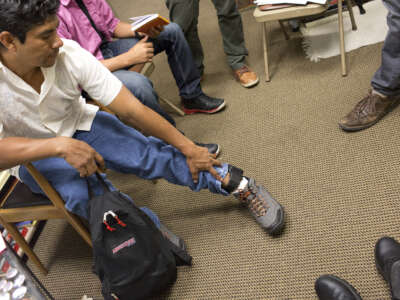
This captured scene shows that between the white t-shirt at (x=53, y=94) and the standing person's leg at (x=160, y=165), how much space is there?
0.47ft

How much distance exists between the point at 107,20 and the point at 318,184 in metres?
1.42

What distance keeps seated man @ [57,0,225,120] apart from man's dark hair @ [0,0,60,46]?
60 centimetres

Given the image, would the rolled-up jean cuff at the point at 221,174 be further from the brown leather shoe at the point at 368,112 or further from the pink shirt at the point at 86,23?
the pink shirt at the point at 86,23

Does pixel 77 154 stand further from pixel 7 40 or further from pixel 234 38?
pixel 234 38

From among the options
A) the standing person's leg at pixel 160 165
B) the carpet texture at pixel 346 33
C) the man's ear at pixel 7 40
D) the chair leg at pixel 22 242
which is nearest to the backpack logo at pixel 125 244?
the standing person's leg at pixel 160 165

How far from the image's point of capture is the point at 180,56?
6.22 feet

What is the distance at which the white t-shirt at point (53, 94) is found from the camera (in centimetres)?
110

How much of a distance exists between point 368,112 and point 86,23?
1.48m

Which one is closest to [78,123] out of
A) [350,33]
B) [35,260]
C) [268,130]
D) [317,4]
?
[35,260]

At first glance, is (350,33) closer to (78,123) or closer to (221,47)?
(221,47)

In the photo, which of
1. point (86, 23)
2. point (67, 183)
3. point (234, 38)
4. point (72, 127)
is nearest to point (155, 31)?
point (86, 23)

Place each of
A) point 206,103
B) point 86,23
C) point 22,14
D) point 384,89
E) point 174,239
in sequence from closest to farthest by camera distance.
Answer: point 22,14 < point 174,239 < point 384,89 < point 86,23 < point 206,103

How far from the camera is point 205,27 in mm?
3000

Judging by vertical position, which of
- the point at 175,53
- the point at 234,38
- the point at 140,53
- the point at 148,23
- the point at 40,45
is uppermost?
the point at 40,45
